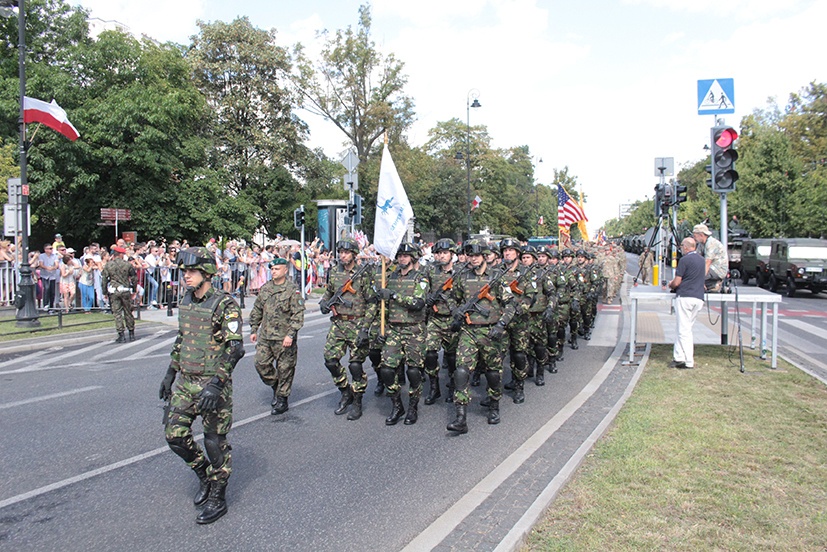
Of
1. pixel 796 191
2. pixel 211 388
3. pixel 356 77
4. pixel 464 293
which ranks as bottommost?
pixel 211 388

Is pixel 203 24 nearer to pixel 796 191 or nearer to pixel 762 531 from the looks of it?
pixel 796 191

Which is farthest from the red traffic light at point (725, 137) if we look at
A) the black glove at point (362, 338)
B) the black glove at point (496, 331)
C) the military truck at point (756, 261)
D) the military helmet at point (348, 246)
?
the military truck at point (756, 261)

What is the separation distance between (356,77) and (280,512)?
142ft

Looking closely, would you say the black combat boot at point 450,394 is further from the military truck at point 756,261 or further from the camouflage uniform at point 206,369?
the military truck at point 756,261

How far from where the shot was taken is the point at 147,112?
97.0ft

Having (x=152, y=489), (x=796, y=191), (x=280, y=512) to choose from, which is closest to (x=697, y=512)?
(x=280, y=512)

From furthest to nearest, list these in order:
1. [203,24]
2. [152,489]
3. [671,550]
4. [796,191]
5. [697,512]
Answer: [203,24] < [796,191] < [152,489] < [697,512] < [671,550]

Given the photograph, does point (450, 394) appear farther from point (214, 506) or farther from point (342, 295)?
point (214, 506)

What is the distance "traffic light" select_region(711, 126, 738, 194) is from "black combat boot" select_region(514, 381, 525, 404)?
503 cm

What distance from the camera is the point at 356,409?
7.35 m

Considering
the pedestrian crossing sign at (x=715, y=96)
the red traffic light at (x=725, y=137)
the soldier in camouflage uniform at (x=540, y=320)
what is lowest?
the soldier in camouflage uniform at (x=540, y=320)

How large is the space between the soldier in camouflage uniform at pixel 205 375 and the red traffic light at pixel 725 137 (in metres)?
8.97

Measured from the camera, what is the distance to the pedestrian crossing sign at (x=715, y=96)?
34.4 feet

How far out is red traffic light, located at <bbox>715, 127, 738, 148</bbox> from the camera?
1038cm
